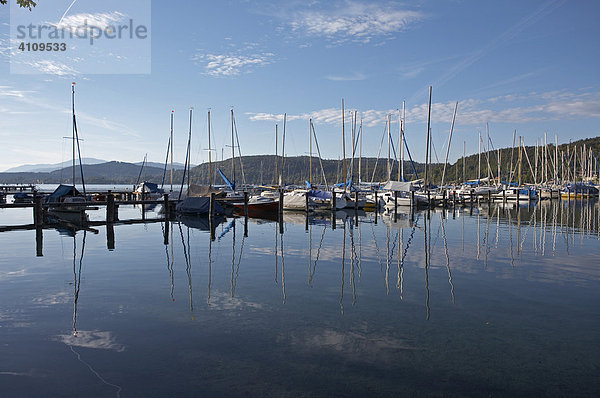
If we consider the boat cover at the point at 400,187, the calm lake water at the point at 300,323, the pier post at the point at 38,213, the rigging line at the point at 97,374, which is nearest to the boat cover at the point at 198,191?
the pier post at the point at 38,213

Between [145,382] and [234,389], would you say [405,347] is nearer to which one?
[234,389]

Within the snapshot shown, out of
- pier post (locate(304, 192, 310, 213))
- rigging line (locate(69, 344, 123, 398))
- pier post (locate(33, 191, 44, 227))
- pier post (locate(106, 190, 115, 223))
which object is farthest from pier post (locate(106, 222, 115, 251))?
pier post (locate(304, 192, 310, 213))

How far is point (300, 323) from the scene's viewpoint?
761 cm

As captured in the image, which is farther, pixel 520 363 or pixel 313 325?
pixel 313 325

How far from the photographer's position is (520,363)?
5.94 m

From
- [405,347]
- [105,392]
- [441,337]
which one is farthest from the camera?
[441,337]

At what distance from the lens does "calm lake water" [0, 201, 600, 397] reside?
17.6ft

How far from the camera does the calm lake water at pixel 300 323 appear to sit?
5371 millimetres

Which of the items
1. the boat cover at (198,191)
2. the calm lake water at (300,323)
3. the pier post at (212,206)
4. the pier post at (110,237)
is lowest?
the pier post at (110,237)

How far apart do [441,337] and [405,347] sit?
82cm

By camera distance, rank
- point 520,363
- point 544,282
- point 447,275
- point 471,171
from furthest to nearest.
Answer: point 471,171 → point 447,275 → point 544,282 → point 520,363

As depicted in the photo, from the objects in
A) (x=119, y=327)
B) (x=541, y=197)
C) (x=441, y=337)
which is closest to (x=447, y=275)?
(x=441, y=337)

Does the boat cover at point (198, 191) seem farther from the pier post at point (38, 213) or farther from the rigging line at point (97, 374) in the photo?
the rigging line at point (97, 374)

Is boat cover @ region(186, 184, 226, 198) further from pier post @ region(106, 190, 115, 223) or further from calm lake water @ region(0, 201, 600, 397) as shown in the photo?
calm lake water @ region(0, 201, 600, 397)
